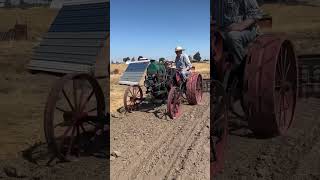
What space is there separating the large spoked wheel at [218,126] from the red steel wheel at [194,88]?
101 millimetres

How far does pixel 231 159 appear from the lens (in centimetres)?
294

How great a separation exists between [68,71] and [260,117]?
128 cm

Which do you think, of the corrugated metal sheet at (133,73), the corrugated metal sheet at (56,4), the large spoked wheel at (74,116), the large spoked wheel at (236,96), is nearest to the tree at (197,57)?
the large spoked wheel at (236,96)

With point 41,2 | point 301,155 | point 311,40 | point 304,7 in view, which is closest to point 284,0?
point 304,7

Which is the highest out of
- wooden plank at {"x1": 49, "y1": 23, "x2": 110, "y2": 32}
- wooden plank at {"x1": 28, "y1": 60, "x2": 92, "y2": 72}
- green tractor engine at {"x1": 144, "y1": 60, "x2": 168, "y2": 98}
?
wooden plank at {"x1": 49, "y1": 23, "x2": 110, "y2": 32}

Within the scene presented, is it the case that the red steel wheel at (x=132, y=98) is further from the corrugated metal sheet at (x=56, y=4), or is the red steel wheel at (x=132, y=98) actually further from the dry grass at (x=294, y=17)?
the dry grass at (x=294, y=17)

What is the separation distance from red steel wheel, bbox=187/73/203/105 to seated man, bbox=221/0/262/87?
26 cm

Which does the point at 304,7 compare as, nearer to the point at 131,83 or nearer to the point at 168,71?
the point at 168,71

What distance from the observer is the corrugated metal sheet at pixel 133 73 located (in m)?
2.96

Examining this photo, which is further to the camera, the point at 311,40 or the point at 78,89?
the point at 311,40

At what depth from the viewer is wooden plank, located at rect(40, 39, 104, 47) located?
2652mm

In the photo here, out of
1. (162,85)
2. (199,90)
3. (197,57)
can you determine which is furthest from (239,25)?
(162,85)

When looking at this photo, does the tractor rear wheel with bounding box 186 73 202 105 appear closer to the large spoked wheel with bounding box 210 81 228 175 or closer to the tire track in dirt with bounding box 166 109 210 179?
the large spoked wheel with bounding box 210 81 228 175

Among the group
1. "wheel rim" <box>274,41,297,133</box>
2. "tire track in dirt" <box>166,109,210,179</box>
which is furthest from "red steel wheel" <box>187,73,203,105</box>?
"wheel rim" <box>274,41,297,133</box>
